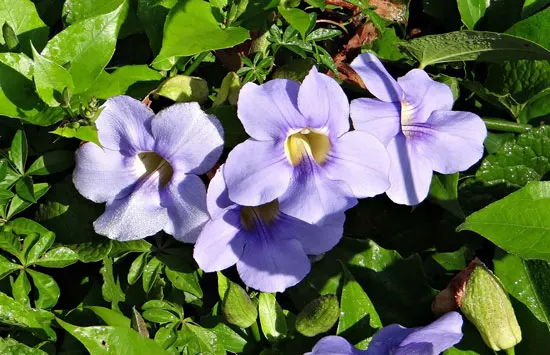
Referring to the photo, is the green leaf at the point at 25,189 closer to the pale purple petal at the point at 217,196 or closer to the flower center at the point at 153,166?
the flower center at the point at 153,166

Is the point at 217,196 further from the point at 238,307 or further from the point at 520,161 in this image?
the point at 520,161

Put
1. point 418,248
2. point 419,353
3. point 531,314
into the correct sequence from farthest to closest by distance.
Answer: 1. point 418,248
2. point 531,314
3. point 419,353

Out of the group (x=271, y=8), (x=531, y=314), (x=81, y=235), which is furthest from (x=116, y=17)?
(x=531, y=314)

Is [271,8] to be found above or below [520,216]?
above

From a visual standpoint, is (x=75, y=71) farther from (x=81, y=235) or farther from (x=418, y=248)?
(x=418, y=248)

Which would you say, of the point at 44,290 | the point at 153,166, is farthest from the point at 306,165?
the point at 44,290

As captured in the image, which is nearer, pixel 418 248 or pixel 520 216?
pixel 520 216

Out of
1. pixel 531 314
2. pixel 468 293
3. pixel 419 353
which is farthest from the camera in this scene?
pixel 531 314
